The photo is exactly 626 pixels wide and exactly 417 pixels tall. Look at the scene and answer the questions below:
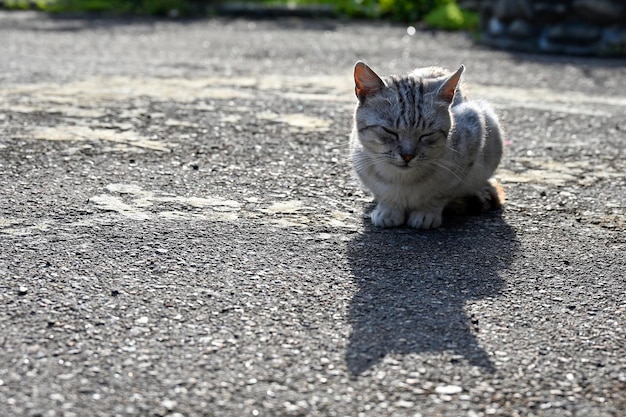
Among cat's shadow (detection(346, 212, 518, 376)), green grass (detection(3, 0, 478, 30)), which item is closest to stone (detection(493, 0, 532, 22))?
green grass (detection(3, 0, 478, 30))

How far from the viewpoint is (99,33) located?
1071 cm

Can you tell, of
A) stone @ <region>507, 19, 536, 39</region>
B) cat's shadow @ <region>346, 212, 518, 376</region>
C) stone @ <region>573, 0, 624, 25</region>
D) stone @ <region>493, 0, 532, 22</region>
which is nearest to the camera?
cat's shadow @ <region>346, 212, 518, 376</region>

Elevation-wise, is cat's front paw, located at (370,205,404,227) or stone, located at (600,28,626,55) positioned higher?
stone, located at (600,28,626,55)

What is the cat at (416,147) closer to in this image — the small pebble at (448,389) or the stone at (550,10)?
the small pebble at (448,389)

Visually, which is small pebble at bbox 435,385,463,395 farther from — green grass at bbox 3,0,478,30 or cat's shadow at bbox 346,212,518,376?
green grass at bbox 3,0,478,30

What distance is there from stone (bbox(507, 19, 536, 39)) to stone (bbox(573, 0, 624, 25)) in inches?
21.0

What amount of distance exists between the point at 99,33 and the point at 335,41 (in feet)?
9.38

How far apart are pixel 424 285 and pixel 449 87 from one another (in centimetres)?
111

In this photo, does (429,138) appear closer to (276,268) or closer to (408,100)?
(408,100)

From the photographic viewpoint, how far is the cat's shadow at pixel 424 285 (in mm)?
3188

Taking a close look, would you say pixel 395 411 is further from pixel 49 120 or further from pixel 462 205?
pixel 49 120

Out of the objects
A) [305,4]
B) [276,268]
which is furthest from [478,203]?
[305,4]

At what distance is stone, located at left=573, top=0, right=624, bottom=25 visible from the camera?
9.61 m

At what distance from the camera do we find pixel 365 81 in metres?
4.33
